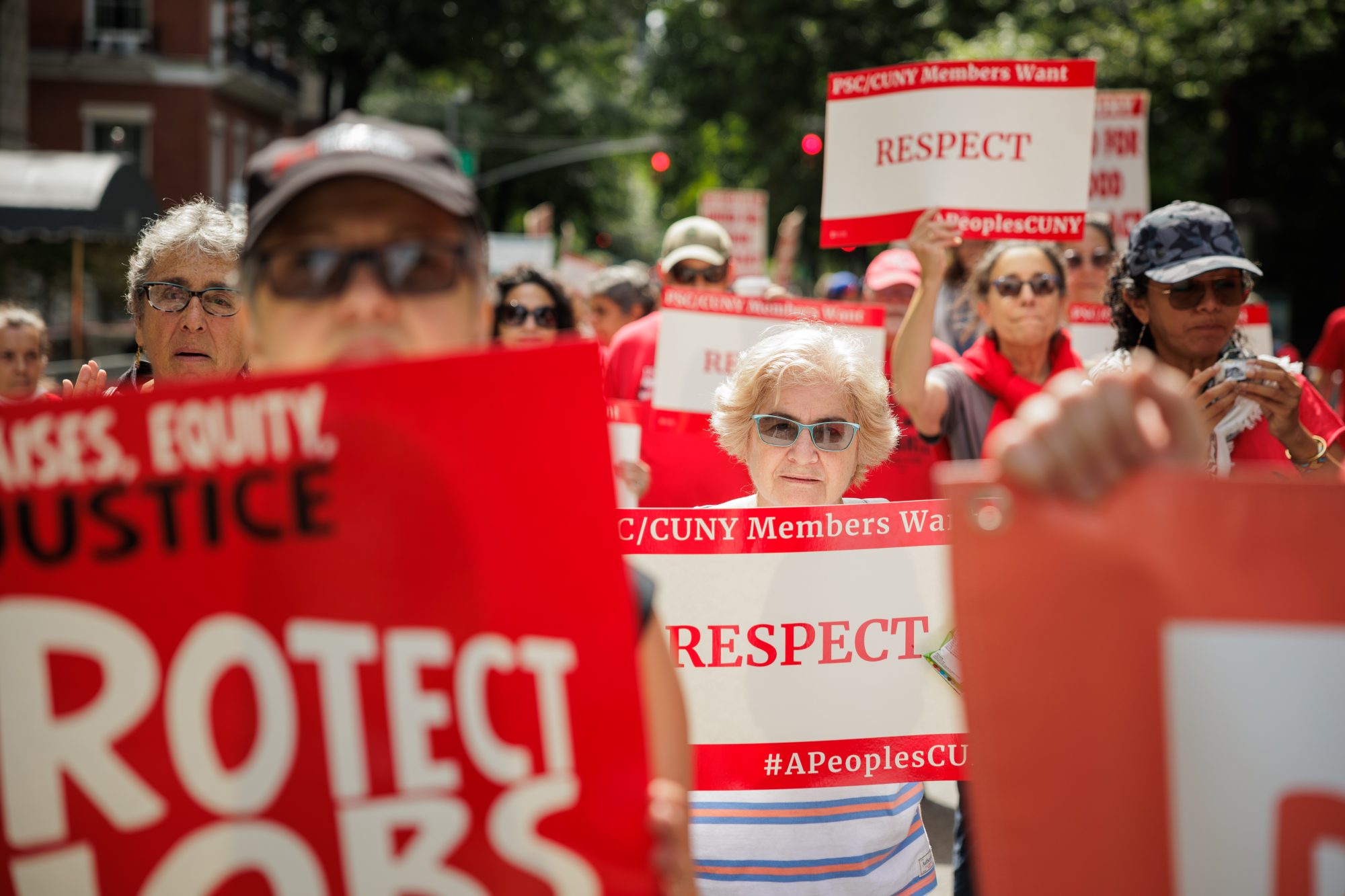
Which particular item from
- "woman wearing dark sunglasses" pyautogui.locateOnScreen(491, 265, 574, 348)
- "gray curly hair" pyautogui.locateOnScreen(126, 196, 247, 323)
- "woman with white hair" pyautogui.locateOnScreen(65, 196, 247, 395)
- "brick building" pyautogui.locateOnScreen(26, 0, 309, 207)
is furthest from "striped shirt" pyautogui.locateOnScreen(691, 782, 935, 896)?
"brick building" pyautogui.locateOnScreen(26, 0, 309, 207)

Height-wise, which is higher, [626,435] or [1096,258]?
[1096,258]

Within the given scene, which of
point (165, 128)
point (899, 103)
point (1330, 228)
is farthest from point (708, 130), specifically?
point (899, 103)

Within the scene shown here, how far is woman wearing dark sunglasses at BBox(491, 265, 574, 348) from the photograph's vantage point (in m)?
6.06

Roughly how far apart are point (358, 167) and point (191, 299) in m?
1.69

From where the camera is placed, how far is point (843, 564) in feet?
9.58

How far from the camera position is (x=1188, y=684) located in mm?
1591

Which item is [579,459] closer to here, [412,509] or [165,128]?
[412,509]

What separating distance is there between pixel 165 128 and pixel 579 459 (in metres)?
37.6

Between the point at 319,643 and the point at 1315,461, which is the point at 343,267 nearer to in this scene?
the point at 319,643

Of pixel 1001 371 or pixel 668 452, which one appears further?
pixel 668 452

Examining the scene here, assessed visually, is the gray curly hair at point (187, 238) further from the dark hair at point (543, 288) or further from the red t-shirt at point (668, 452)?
the dark hair at point (543, 288)

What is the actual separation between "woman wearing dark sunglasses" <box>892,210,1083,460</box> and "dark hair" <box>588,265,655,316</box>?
348 cm

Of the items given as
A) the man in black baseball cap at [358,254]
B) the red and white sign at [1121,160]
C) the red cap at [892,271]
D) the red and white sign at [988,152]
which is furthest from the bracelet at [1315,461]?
the red and white sign at [1121,160]

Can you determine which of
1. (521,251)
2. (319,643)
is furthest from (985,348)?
(521,251)
